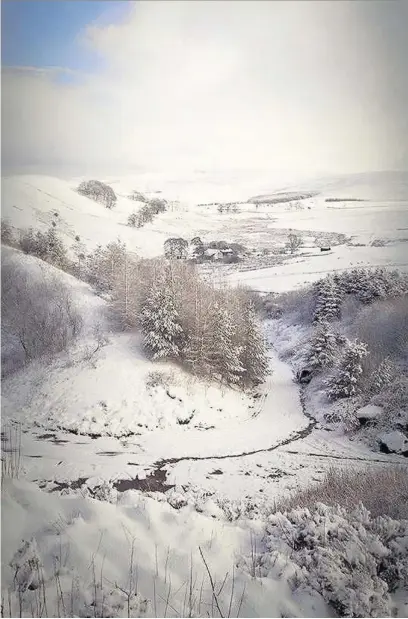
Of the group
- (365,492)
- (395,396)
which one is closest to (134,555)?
(365,492)

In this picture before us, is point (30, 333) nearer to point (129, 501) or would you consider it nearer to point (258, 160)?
point (129, 501)

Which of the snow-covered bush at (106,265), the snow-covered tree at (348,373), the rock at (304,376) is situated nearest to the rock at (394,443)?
the snow-covered tree at (348,373)

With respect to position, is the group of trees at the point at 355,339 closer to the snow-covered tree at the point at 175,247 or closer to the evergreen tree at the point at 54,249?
the snow-covered tree at the point at 175,247

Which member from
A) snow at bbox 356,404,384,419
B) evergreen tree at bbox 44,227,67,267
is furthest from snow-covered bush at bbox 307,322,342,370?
evergreen tree at bbox 44,227,67,267

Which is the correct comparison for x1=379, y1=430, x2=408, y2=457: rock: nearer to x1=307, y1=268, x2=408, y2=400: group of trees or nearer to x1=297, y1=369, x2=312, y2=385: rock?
x1=307, y1=268, x2=408, y2=400: group of trees

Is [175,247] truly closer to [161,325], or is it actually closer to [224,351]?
[161,325]
